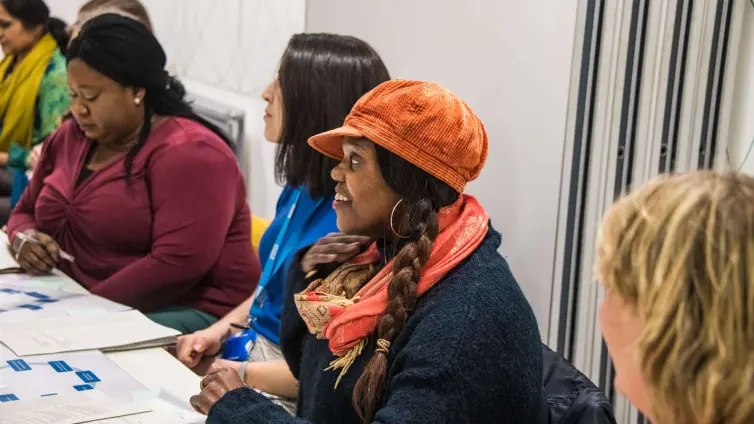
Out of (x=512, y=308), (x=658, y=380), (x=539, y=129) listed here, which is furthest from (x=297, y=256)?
(x=658, y=380)

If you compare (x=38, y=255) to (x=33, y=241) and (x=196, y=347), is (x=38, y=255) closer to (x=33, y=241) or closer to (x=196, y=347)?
(x=33, y=241)

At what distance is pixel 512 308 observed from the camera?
1390 millimetres

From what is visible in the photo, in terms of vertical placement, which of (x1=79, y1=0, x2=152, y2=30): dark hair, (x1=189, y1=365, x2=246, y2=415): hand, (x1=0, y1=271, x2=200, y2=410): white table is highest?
(x1=79, y1=0, x2=152, y2=30): dark hair

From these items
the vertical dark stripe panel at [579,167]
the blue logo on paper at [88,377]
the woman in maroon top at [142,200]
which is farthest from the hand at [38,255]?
the vertical dark stripe panel at [579,167]

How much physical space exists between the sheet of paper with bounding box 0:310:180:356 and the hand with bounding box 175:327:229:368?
10 centimetres

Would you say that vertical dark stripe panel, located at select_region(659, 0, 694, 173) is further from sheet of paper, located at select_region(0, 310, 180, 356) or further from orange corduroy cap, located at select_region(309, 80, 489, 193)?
sheet of paper, located at select_region(0, 310, 180, 356)

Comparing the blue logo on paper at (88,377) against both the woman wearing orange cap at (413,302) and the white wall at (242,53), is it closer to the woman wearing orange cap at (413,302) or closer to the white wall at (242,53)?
the woman wearing orange cap at (413,302)

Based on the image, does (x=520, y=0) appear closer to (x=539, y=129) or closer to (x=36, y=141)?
(x=539, y=129)

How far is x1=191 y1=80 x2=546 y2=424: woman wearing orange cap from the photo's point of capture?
1316mm

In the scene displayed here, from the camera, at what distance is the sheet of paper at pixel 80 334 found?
186 cm

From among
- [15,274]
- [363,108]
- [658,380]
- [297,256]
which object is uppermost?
[363,108]

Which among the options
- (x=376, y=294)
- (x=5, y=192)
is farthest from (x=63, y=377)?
(x=5, y=192)

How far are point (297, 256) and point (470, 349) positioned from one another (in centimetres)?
56

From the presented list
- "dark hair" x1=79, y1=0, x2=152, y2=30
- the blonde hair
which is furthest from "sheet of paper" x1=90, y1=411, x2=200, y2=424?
"dark hair" x1=79, y1=0, x2=152, y2=30
